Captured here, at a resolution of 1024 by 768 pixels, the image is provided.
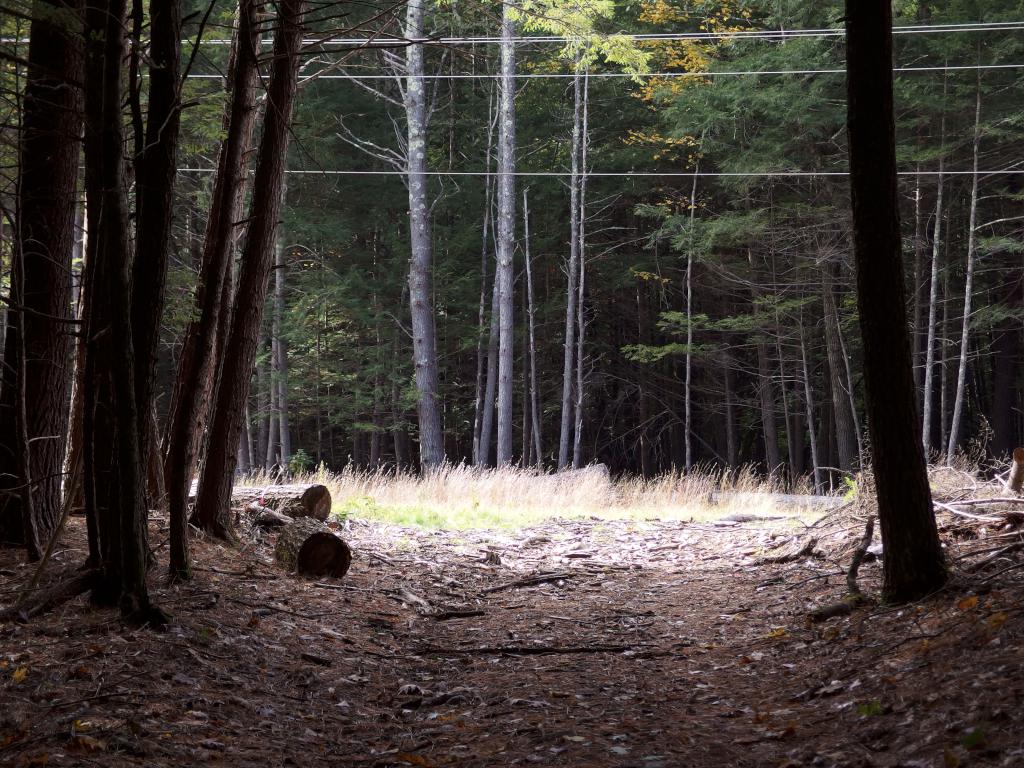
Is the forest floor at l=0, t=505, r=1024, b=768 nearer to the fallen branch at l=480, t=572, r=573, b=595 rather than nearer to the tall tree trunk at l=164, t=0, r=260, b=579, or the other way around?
the fallen branch at l=480, t=572, r=573, b=595

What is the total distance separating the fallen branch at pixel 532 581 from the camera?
794 cm

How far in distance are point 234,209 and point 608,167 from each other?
19410 millimetres

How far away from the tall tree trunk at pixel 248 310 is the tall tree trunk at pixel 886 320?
4.86 m

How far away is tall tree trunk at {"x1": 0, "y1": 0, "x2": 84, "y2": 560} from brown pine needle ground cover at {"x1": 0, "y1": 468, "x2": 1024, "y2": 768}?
1.61ft

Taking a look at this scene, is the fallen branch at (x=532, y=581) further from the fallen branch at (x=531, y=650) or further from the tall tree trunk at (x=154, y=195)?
the tall tree trunk at (x=154, y=195)

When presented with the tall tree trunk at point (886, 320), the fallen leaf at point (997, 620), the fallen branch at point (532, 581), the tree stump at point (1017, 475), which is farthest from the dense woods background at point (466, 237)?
the fallen leaf at point (997, 620)

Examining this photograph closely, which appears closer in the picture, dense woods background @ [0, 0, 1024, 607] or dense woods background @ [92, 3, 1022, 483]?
dense woods background @ [0, 0, 1024, 607]

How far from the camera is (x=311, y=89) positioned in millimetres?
24047

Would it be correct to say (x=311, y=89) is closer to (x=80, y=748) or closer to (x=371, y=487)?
(x=371, y=487)

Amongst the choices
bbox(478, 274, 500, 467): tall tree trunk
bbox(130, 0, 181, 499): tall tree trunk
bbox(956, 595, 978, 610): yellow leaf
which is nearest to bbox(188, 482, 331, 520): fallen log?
bbox(130, 0, 181, 499): tall tree trunk

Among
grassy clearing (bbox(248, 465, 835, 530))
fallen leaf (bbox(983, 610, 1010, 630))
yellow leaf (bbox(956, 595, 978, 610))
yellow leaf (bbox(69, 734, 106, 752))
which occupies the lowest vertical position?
grassy clearing (bbox(248, 465, 835, 530))

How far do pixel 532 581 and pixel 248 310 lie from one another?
3648 mm

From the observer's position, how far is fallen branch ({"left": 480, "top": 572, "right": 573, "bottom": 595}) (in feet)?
26.1

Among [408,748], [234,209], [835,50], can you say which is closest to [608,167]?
[835,50]
